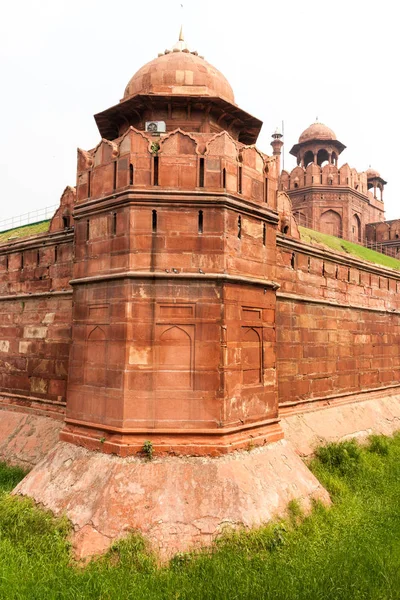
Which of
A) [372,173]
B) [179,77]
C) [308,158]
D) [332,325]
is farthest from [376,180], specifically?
[179,77]

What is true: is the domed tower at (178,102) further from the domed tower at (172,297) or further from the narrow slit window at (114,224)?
the narrow slit window at (114,224)

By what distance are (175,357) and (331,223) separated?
23.7 m

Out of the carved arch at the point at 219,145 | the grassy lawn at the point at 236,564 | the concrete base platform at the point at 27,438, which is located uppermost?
the carved arch at the point at 219,145

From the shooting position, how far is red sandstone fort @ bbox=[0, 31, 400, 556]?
7113 millimetres

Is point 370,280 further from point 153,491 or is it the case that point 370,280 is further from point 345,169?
point 345,169

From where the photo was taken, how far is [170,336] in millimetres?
7723

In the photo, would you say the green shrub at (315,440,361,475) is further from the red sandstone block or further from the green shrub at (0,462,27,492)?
the green shrub at (0,462,27,492)

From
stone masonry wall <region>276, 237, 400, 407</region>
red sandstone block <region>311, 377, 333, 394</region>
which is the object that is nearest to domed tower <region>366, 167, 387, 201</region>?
stone masonry wall <region>276, 237, 400, 407</region>

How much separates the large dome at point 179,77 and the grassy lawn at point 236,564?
740 centimetres

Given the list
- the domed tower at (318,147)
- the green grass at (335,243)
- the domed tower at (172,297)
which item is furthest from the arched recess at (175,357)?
the domed tower at (318,147)

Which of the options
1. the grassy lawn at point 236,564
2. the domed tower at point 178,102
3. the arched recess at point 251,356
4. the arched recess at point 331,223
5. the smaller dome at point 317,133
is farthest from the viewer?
the smaller dome at point 317,133

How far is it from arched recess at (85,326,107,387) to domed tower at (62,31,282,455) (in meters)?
0.03

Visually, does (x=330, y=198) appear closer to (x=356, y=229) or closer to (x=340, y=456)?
(x=356, y=229)

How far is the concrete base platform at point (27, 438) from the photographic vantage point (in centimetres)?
968
